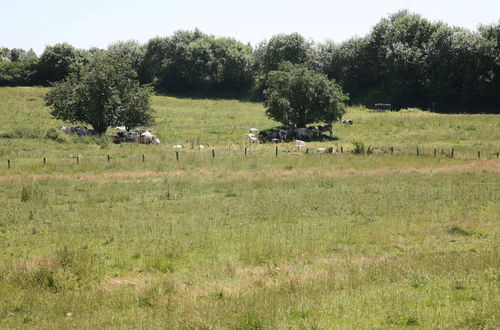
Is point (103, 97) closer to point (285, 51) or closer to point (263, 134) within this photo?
point (263, 134)

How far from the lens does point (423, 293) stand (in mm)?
12133

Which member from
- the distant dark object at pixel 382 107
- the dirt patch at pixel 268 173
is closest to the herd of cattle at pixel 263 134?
the dirt patch at pixel 268 173

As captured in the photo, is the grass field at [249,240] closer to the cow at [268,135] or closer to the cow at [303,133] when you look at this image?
the cow at [268,135]

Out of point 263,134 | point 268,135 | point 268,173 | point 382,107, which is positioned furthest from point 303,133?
point 382,107

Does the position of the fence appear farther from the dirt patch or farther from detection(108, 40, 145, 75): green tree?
detection(108, 40, 145, 75): green tree

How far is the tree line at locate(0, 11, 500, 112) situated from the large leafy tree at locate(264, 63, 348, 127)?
265cm

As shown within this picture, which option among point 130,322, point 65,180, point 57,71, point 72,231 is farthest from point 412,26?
point 130,322

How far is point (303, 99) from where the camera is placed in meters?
66.2

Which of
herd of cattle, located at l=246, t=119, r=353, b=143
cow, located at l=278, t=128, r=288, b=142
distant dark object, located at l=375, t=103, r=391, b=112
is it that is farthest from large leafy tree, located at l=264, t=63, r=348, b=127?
distant dark object, located at l=375, t=103, r=391, b=112

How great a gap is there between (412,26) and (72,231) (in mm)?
94410

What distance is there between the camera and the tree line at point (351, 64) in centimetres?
8900

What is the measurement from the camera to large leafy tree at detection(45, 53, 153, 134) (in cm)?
5962

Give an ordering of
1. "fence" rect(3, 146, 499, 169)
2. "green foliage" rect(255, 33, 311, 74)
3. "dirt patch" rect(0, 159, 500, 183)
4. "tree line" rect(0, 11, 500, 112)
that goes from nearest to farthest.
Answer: "dirt patch" rect(0, 159, 500, 183) → "fence" rect(3, 146, 499, 169) → "tree line" rect(0, 11, 500, 112) → "green foliage" rect(255, 33, 311, 74)

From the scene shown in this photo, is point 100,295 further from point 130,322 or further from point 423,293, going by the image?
point 423,293
